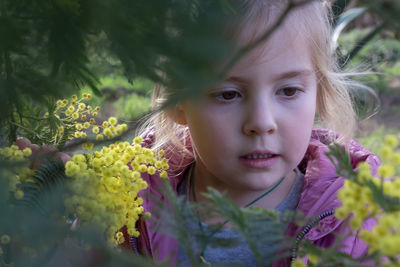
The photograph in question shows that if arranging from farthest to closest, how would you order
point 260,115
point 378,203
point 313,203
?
1. point 313,203
2. point 260,115
3. point 378,203

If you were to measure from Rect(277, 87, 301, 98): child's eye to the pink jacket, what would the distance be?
1.17 ft

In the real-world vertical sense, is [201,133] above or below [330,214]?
above

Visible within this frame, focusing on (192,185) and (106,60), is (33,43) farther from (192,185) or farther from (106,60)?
(192,185)

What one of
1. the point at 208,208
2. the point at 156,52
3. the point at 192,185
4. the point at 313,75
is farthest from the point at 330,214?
the point at 156,52

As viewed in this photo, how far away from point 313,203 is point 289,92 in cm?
44

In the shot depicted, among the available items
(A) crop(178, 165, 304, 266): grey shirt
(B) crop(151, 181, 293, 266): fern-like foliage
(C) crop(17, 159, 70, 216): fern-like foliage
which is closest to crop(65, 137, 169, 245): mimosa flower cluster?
(C) crop(17, 159, 70, 216): fern-like foliage

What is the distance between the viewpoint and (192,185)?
1965 mm

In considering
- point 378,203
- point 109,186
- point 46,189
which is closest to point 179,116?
point 109,186

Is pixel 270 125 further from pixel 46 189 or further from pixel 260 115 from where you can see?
pixel 46 189

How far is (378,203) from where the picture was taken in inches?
24.5

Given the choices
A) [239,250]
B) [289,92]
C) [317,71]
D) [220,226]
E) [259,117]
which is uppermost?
[317,71]

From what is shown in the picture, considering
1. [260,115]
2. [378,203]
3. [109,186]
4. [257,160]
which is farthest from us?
[257,160]

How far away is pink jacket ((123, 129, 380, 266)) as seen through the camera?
1.49 metres

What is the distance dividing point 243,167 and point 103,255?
998 mm
